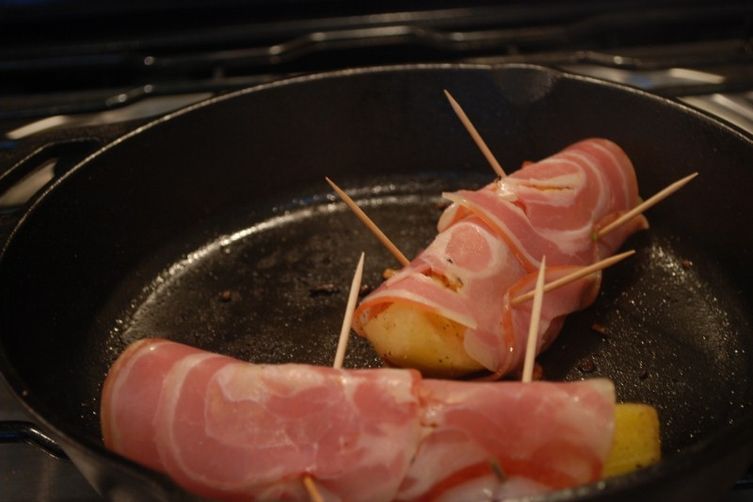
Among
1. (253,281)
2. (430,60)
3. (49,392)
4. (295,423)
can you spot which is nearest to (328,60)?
(430,60)

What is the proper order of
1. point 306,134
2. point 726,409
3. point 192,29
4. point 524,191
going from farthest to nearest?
1. point 192,29
2. point 306,134
3. point 524,191
4. point 726,409

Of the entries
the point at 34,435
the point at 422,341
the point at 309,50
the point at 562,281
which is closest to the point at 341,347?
the point at 422,341

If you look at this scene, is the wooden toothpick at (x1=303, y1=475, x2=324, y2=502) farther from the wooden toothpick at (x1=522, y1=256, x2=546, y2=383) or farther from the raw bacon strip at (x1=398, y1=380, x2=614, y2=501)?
the wooden toothpick at (x1=522, y1=256, x2=546, y2=383)

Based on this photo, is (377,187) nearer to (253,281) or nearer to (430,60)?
(253,281)

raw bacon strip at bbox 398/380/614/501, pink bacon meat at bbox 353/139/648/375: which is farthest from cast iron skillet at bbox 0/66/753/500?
raw bacon strip at bbox 398/380/614/501

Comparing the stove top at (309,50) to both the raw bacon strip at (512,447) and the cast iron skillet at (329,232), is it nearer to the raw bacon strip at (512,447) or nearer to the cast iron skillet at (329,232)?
the cast iron skillet at (329,232)

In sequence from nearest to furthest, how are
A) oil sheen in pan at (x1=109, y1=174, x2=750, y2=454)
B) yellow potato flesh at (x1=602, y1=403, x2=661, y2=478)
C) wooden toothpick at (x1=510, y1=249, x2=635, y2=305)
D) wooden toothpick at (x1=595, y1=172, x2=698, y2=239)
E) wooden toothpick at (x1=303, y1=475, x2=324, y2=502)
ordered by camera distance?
wooden toothpick at (x1=303, y1=475, x2=324, y2=502) → yellow potato flesh at (x1=602, y1=403, x2=661, y2=478) → wooden toothpick at (x1=510, y1=249, x2=635, y2=305) → oil sheen in pan at (x1=109, y1=174, x2=750, y2=454) → wooden toothpick at (x1=595, y1=172, x2=698, y2=239)

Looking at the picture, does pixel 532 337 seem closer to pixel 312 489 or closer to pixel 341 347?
pixel 341 347
